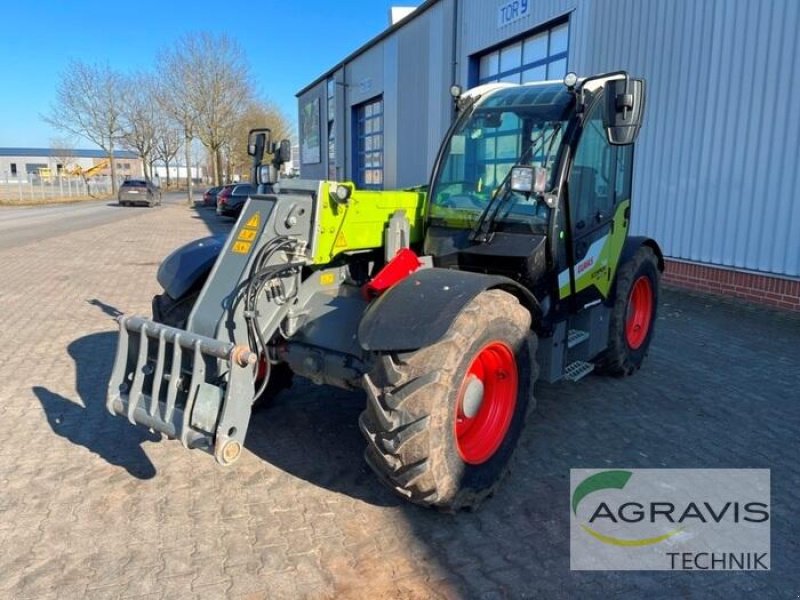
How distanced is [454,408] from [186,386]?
1364mm

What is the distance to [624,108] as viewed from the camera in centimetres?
364

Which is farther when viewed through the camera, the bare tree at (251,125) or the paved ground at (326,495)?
the bare tree at (251,125)

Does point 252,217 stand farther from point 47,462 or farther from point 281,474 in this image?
point 47,462

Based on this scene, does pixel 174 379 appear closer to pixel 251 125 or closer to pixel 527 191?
pixel 527 191

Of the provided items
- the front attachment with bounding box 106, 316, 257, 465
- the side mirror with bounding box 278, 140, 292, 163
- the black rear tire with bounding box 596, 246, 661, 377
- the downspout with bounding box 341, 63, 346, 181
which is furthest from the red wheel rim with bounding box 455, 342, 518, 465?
the downspout with bounding box 341, 63, 346, 181

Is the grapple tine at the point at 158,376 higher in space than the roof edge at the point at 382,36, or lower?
lower

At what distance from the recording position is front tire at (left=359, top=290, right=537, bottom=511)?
2.96 m

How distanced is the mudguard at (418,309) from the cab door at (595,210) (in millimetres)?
1134

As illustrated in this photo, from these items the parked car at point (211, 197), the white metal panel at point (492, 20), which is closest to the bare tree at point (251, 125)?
the parked car at point (211, 197)

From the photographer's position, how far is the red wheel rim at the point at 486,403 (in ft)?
11.3

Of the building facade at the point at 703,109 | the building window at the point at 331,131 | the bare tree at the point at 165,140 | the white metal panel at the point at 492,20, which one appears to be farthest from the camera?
the bare tree at the point at 165,140

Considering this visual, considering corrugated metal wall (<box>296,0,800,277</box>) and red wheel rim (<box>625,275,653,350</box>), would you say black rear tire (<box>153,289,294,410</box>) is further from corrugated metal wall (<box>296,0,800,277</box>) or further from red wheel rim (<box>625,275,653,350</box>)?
corrugated metal wall (<box>296,0,800,277</box>)

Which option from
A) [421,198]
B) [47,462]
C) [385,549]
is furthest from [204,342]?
[421,198]

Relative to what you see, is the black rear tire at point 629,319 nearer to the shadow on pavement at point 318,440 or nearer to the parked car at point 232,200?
the shadow on pavement at point 318,440
